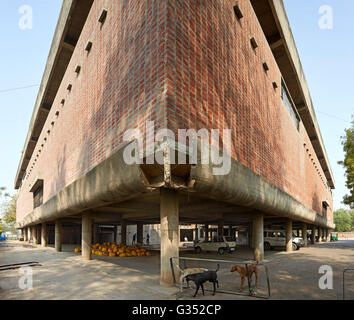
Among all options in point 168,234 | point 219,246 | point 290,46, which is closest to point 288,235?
point 219,246

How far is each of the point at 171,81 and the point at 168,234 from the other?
5215mm

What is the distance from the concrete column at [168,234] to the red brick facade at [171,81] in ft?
9.18

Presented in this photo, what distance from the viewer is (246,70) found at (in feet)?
51.7

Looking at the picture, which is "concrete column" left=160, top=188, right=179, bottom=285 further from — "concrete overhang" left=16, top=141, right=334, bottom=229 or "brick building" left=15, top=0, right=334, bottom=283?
"concrete overhang" left=16, top=141, right=334, bottom=229

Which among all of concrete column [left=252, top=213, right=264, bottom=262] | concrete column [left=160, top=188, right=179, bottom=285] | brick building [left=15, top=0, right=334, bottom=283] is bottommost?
concrete column [left=252, top=213, right=264, bottom=262]

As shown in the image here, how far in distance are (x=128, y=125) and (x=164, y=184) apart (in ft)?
10.8

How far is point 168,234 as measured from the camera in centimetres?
983

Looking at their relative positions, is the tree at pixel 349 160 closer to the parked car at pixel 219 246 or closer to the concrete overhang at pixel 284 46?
the concrete overhang at pixel 284 46

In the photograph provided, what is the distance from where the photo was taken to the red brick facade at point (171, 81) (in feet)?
31.5

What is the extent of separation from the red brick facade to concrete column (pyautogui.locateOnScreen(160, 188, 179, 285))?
2.80 meters

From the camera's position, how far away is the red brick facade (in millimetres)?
9609

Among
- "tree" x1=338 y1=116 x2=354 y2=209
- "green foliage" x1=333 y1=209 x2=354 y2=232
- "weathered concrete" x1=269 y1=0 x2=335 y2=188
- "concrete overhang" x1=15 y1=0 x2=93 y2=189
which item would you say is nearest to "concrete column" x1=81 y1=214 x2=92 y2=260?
"concrete overhang" x1=15 y1=0 x2=93 y2=189
